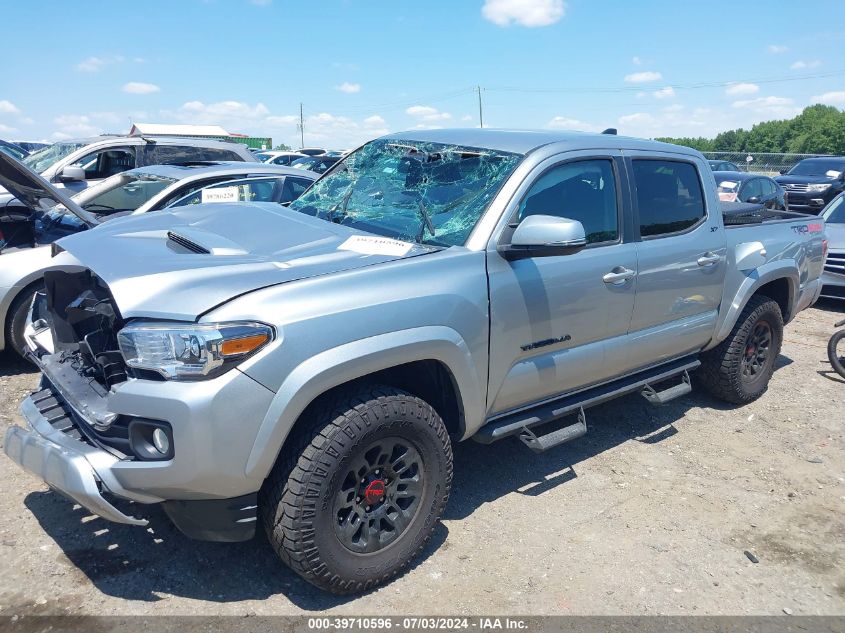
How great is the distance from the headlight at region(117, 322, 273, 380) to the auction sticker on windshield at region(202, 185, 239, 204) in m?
4.12

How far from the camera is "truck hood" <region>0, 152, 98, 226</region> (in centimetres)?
426

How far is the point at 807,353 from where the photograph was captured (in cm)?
697

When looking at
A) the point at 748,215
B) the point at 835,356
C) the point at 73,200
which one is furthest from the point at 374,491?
the point at 835,356

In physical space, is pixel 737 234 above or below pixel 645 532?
above

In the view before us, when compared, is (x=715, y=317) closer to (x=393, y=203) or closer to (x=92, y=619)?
(x=393, y=203)

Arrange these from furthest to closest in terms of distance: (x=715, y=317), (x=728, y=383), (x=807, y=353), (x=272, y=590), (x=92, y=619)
→ (x=807, y=353)
(x=728, y=383)
(x=715, y=317)
(x=272, y=590)
(x=92, y=619)

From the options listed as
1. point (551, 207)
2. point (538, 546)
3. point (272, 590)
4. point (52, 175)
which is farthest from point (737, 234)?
point (52, 175)

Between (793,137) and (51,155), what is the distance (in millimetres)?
61372

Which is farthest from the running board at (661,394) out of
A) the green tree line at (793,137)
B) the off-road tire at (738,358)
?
the green tree line at (793,137)

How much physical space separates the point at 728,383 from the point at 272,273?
12.6 feet

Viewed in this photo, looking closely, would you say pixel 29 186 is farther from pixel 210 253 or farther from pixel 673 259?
pixel 673 259

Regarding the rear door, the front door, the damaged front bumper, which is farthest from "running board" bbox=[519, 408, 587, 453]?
the damaged front bumper

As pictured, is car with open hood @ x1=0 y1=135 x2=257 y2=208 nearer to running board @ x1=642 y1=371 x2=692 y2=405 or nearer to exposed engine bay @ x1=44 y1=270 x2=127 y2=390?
exposed engine bay @ x1=44 y1=270 x2=127 y2=390

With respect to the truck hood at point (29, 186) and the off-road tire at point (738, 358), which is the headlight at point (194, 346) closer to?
the truck hood at point (29, 186)
